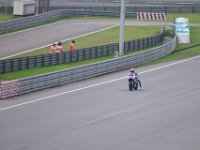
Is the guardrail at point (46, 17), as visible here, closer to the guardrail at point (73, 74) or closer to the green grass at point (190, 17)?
the green grass at point (190, 17)

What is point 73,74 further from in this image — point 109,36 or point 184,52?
point 109,36

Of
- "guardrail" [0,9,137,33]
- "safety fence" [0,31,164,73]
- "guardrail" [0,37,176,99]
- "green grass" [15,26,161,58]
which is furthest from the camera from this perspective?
"guardrail" [0,9,137,33]

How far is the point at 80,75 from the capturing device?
1650 inches

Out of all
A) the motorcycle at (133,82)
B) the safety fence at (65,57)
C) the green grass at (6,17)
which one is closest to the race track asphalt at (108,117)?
the motorcycle at (133,82)

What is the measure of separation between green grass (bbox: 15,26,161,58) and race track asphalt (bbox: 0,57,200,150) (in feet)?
43.1

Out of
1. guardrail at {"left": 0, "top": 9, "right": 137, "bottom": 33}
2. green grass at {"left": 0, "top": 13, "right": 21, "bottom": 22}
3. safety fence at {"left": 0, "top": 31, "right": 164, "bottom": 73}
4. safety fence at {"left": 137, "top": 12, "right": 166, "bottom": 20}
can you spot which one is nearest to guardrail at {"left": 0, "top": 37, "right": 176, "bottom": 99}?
safety fence at {"left": 0, "top": 31, "right": 164, "bottom": 73}

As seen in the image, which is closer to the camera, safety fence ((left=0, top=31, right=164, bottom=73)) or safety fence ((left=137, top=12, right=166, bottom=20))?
safety fence ((left=0, top=31, right=164, bottom=73))

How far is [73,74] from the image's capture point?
41344mm

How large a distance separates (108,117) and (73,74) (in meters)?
11.1

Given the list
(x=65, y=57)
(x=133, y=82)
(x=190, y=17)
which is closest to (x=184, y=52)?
(x=65, y=57)

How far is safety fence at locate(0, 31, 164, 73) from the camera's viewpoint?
44219 millimetres

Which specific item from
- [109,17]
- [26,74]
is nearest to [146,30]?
[109,17]

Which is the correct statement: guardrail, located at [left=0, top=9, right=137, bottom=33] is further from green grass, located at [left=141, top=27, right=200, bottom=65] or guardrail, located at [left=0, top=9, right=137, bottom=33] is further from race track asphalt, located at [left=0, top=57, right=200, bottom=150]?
race track asphalt, located at [left=0, top=57, right=200, bottom=150]

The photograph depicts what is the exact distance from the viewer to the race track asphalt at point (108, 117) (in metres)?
25.5
